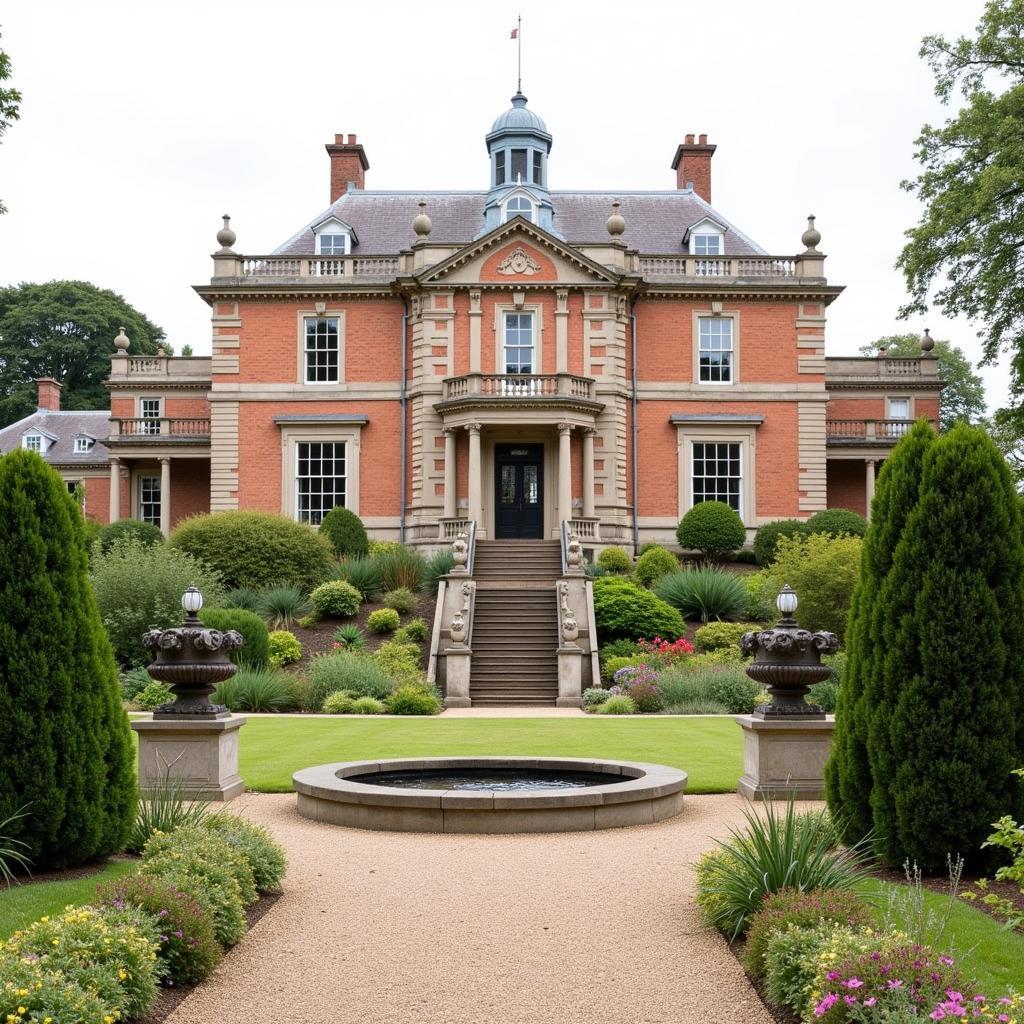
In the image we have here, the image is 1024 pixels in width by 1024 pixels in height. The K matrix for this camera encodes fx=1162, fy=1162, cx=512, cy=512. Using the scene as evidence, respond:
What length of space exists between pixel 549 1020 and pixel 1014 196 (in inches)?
967

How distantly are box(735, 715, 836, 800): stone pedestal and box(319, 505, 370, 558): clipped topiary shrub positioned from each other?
66.7ft

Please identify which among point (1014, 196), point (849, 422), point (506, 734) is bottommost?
point (506, 734)

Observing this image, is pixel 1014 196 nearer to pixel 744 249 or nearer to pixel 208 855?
pixel 744 249

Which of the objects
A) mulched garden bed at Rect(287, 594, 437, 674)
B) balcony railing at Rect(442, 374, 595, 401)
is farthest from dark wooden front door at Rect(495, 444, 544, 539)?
mulched garden bed at Rect(287, 594, 437, 674)

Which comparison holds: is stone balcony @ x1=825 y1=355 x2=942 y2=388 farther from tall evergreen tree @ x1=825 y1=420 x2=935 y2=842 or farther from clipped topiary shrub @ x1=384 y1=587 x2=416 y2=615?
tall evergreen tree @ x1=825 y1=420 x2=935 y2=842

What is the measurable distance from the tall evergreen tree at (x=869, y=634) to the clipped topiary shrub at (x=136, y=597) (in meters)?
16.2

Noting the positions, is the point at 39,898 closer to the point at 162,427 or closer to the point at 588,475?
the point at 588,475

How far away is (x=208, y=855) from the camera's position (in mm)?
6824

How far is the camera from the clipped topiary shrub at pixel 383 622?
82.0ft

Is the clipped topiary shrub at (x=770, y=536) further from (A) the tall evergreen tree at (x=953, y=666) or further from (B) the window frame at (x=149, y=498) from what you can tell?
(A) the tall evergreen tree at (x=953, y=666)

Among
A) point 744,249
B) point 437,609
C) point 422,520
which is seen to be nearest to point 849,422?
point 744,249

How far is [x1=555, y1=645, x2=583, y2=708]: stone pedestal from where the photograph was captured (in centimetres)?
2172

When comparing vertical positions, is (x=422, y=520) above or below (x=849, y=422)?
below

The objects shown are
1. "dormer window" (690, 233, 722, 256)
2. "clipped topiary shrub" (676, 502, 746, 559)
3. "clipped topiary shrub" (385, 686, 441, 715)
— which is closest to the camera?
"clipped topiary shrub" (385, 686, 441, 715)
